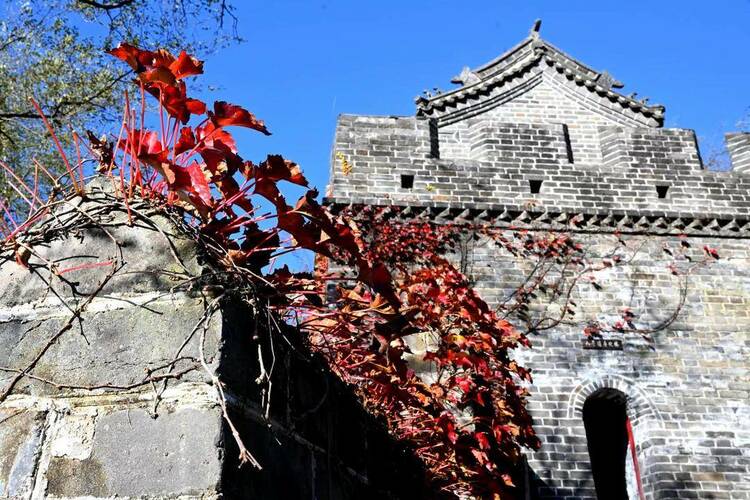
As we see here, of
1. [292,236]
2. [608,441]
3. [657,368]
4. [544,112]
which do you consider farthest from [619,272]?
[292,236]

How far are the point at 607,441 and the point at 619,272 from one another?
7.27 ft

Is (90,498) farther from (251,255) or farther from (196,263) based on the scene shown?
(251,255)

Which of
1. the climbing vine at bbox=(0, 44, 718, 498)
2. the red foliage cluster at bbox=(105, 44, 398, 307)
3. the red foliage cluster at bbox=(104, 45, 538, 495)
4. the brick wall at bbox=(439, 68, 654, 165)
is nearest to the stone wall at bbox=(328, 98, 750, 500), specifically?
the brick wall at bbox=(439, 68, 654, 165)

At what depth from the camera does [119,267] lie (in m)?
1.77

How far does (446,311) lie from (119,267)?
5130mm

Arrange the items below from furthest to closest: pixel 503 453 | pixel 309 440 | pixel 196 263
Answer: pixel 503 453 < pixel 309 440 < pixel 196 263

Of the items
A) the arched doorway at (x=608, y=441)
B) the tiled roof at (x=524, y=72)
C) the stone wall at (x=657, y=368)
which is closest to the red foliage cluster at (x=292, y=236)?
the stone wall at (x=657, y=368)

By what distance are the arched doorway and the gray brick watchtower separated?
19 mm

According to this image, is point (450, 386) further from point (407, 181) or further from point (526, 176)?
point (526, 176)

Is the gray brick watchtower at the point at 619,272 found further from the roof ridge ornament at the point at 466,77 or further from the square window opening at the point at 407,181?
the roof ridge ornament at the point at 466,77

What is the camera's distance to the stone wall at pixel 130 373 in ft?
5.08

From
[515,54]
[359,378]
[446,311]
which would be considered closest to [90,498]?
[359,378]

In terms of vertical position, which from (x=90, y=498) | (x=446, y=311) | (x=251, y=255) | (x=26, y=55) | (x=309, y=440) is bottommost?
(x=90, y=498)

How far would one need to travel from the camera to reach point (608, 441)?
942cm
